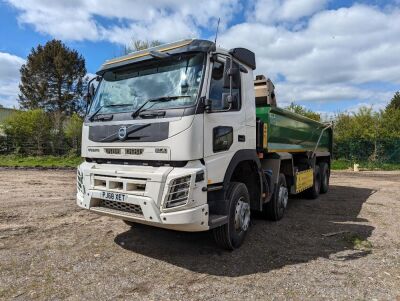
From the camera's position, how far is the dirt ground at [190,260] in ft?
12.7

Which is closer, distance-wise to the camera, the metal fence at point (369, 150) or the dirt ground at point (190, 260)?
the dirt ground at point (190, 260)

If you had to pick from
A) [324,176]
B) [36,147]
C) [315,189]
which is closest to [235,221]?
[315,189]

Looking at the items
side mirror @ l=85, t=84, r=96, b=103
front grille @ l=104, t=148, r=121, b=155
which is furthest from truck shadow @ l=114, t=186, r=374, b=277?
side mirror @ l=85, t=84, r=96, b=103

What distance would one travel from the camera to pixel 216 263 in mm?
4707

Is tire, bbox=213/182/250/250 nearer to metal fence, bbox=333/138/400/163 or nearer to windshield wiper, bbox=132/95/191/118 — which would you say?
windshield wiper, bbox=132/95/191/118

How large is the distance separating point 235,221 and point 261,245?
2.51ft

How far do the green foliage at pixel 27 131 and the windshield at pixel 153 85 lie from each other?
837 inches

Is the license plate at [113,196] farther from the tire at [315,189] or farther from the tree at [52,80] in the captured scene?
the tree at [52,80]

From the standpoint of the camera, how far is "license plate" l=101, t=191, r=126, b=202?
177 inches

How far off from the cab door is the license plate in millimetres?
1147

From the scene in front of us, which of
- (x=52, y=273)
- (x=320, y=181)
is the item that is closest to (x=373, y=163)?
(x=320, y=181)

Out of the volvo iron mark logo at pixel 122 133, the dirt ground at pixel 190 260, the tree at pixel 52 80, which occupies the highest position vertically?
the tree at pixel 52 80

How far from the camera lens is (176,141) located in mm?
4238

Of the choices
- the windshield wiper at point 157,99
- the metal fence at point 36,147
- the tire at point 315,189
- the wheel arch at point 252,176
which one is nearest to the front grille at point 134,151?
the windshield wiper at point 157,99
